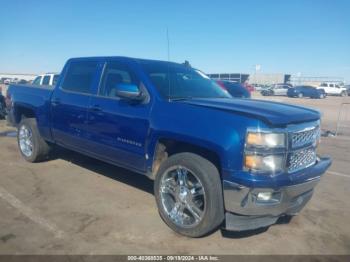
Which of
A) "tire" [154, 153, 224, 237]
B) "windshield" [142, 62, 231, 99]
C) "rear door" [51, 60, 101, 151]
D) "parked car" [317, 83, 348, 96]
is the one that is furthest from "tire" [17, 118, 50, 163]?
"parked car" [317, 83, 348, 96]

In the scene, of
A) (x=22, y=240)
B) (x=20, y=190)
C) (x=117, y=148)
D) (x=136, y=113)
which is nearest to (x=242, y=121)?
(x=136, y=113)

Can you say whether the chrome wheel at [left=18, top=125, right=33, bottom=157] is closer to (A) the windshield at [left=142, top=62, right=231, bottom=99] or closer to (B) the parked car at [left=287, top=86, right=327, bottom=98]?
(A) the windshield at [left=142, top=62, right=231, bottom=99]

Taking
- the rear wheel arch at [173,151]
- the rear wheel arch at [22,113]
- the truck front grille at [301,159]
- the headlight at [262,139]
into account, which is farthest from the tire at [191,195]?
the rear wheel arch at [22,113]

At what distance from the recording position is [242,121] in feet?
11.6

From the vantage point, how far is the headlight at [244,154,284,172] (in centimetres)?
347

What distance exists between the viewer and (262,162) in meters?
3.49

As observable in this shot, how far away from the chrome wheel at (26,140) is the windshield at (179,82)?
9.84ft

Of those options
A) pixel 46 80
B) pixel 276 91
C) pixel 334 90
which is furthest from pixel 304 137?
pixel 334 90

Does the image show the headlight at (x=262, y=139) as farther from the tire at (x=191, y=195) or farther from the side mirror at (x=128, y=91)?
the side mirror at (x=128, y=91)

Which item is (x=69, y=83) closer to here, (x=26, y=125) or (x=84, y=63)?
(x=84, y=63)

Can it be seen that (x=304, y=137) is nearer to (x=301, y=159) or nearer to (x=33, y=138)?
(x=301, y=159)

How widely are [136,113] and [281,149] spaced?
1.79 metres

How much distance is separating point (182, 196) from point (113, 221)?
2.92ft

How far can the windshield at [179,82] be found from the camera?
4652mm
